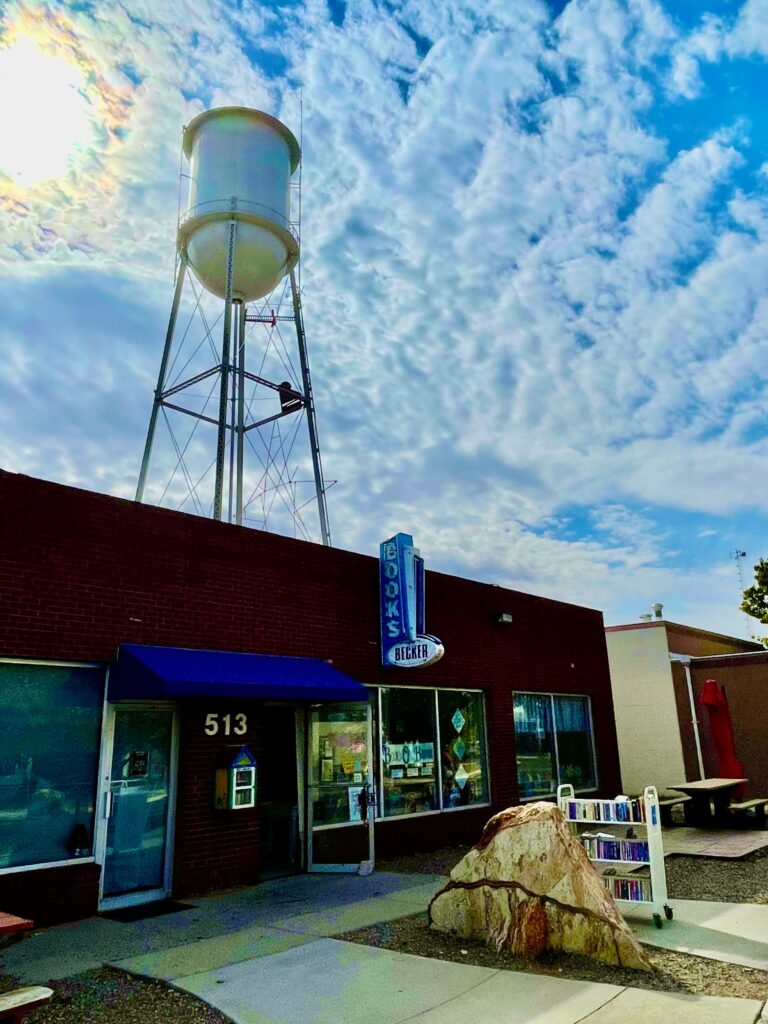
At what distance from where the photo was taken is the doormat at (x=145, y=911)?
7539 mm

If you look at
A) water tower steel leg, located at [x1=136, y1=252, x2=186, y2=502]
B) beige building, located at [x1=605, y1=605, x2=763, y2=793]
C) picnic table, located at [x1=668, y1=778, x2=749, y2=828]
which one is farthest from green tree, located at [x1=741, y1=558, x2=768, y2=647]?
water tower steel leg, located at [x1=136, y1=252, x2=186, y2=502]

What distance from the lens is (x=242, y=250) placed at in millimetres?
15672

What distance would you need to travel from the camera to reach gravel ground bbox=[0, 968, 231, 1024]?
4918mm

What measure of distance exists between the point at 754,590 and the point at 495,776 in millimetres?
19018

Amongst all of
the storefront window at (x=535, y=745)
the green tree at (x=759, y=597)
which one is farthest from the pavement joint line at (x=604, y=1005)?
the green tree at (x=759, y=597)

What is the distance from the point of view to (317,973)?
18.7ft

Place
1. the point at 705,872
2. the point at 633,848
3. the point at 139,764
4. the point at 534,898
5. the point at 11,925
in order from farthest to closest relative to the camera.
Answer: the point at 705,872 < the point at 139,764 < the point at 633,848 < the point at 534,898 < the point at 11,925

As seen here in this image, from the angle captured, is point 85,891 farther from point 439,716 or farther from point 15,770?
point 439,716

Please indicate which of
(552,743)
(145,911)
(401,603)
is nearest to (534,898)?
(145,911)

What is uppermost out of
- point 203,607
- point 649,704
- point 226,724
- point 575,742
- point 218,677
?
point 203,607

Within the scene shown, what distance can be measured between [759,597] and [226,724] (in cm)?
2454

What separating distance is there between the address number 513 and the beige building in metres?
12.8

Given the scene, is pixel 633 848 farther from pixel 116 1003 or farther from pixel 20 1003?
pixel 20 1003

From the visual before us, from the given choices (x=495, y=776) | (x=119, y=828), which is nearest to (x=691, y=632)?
(x=495, y=776)
